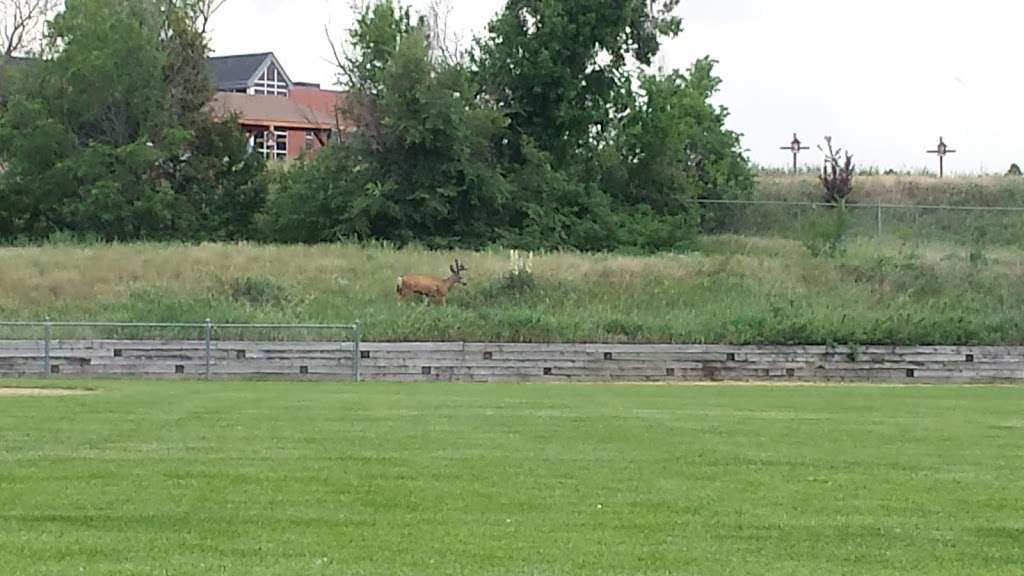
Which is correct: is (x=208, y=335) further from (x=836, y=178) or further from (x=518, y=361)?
(x=836, y=178)

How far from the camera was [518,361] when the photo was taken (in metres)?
29.2

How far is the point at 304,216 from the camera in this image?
1884 inches

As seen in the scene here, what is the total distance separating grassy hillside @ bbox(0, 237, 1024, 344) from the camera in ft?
101

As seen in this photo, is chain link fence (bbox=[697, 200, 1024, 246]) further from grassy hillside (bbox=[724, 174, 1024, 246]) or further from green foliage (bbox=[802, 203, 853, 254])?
green foliage (bbox=[802, 203, 853, 254])

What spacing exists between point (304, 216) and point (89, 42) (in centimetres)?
1002

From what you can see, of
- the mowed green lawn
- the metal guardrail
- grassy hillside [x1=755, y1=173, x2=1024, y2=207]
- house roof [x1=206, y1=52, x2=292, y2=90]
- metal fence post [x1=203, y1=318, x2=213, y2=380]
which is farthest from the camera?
house roof [x1=206, y1=52, x2=292, y2=90]

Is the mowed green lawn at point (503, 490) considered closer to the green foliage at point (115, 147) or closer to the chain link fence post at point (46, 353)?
the chain link fence post at point (46, 353)

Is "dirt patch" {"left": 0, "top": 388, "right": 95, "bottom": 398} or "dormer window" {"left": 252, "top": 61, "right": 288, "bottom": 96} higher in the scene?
"dormer window" {"left": 252, "top": 61, "right": 288, "bottom": 96}

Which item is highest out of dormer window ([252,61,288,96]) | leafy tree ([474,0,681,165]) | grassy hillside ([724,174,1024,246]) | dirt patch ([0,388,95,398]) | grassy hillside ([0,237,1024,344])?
dormer window ([252,61,288,96])

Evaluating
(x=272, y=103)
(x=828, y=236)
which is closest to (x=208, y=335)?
(x=828, y=236)

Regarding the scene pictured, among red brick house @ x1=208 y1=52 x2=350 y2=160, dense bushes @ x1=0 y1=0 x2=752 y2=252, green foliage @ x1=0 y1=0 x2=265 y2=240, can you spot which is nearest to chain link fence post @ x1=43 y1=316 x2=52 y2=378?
dense bushes @ x1=0 y1=0 x2=752 y2=252

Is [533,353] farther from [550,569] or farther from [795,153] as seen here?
[795,153]

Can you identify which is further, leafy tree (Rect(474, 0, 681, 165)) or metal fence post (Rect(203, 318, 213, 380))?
leafy tree (Rect(474, 0, 681, 165))

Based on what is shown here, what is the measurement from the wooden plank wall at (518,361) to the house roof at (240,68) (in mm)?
73523
